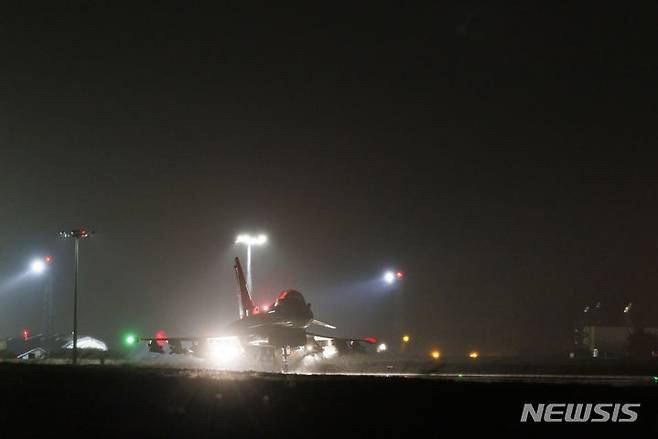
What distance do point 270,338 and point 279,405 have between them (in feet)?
117

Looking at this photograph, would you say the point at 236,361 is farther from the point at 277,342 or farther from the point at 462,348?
the point at 462,348

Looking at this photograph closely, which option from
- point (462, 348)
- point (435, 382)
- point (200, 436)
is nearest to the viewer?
point (200, 436)

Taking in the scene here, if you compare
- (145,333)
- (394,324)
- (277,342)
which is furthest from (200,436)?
(145,333)

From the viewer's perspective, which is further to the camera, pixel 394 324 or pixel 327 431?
pixel 394 324

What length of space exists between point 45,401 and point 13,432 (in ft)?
6.77

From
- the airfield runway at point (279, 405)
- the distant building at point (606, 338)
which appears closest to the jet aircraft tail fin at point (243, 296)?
the distant building at point (606, 338)

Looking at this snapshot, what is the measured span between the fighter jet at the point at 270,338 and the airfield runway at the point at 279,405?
29.7m

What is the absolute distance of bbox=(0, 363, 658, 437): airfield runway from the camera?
61.3 feet

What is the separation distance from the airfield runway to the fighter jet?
2967cm

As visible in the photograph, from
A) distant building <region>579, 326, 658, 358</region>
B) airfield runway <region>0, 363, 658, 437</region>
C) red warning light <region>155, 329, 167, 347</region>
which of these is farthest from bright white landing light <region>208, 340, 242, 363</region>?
airfield runway <region>0, 363, 658, 437</region>

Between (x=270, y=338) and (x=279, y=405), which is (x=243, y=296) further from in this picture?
(x=279, y=405)

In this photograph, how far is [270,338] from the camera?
5553 centimetres

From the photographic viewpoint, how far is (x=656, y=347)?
6644 cm

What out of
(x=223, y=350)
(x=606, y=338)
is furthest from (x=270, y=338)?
(x=606, y=338)
